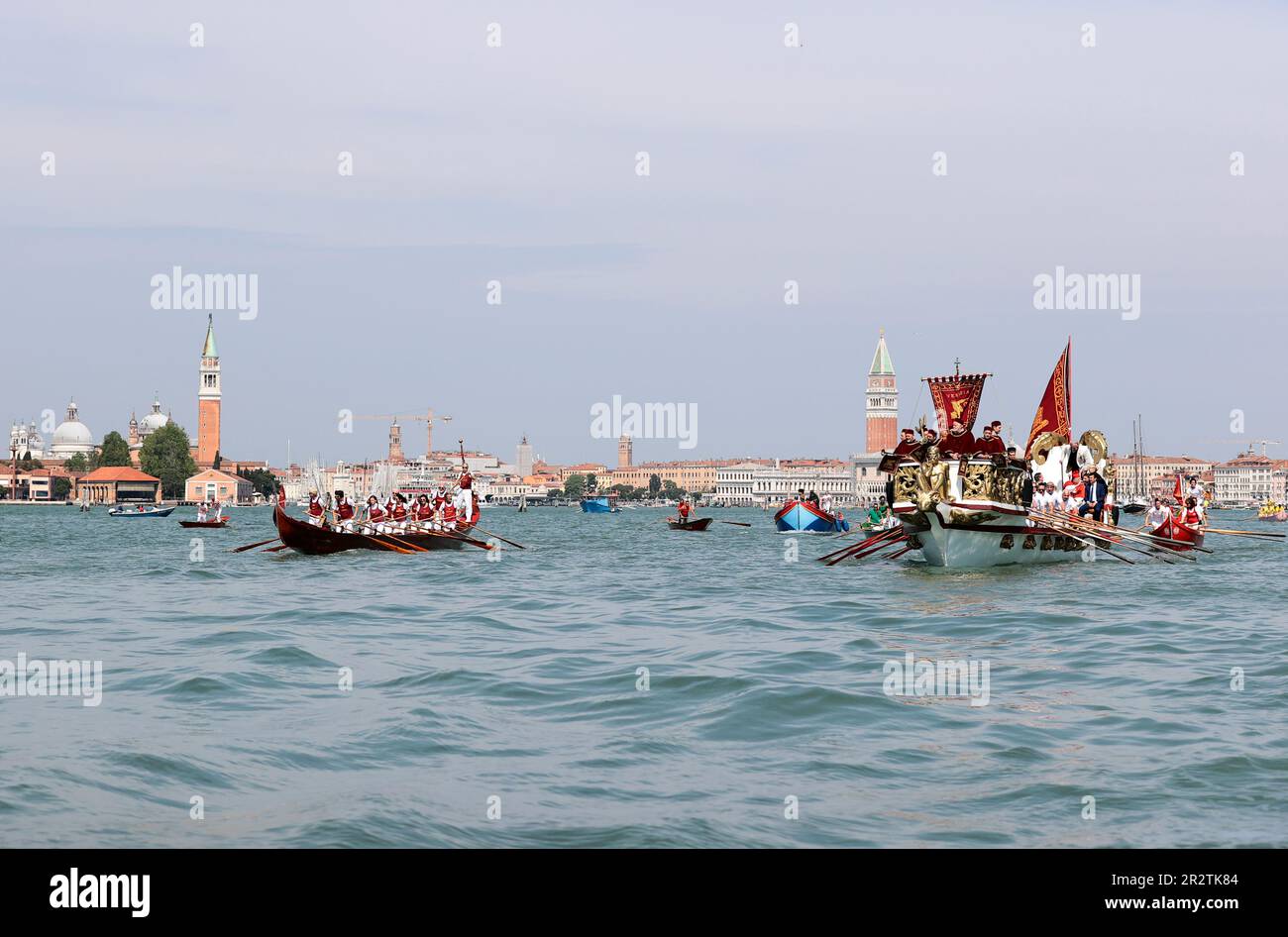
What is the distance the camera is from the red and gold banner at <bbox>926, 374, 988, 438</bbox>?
97.2 feet

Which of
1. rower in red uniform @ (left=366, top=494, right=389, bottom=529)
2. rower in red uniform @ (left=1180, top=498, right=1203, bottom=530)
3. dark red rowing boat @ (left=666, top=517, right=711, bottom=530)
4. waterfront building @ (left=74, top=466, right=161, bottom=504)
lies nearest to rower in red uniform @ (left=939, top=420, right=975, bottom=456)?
rower in red uniform @ (left=1180, top=498, right=1203, bottom=530)

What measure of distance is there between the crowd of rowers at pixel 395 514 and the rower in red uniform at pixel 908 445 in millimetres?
12908

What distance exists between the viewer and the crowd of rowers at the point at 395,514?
35.0 metres

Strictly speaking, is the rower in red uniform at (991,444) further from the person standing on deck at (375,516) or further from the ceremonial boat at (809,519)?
the ceremonial boat at (809,519)

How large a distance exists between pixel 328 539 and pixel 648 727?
24576 mm

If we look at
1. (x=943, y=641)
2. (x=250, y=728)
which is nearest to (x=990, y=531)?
(x=943, y=641)

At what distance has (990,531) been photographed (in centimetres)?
2786

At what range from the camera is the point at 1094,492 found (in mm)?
35375

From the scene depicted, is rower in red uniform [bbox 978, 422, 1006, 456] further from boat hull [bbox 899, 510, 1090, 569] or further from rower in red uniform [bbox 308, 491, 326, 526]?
rower in red uniform [bbox 308, 491, 326, 526]

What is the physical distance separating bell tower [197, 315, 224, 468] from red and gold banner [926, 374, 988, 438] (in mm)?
169270

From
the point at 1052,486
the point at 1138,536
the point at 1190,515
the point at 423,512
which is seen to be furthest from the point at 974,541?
the point at 423,512

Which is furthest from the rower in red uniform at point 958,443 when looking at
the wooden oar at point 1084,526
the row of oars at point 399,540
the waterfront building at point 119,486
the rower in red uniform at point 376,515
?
the waterfront building at point 119,486

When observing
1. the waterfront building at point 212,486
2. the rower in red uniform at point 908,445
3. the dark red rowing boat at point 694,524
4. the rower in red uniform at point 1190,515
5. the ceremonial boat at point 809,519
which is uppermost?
the rower in red uniform at point 908,445
